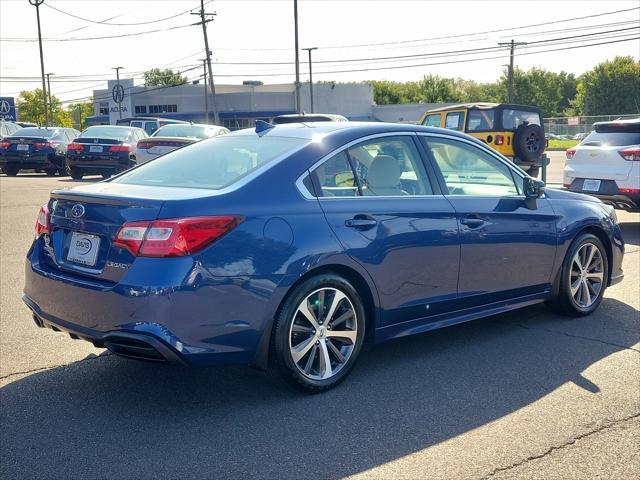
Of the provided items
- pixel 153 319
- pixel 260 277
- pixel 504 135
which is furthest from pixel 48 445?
pixel 504 135

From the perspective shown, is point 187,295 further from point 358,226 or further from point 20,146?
point 20,146

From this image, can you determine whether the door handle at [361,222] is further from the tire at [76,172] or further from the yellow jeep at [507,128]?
the tire at [76,172]

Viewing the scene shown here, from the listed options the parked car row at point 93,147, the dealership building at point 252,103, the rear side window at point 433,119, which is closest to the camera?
the parked car row at point 93,147

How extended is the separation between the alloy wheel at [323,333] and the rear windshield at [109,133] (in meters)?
17.1

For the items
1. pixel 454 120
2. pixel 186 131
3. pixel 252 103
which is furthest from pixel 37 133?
pixel 252 103

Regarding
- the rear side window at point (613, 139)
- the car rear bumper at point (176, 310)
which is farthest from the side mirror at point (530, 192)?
the rear side window at point (613, 139)

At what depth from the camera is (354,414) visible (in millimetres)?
4199

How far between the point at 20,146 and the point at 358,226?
66.1ft

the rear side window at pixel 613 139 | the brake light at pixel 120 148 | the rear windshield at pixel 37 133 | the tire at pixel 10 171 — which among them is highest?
the rear side window at pixel 613 139

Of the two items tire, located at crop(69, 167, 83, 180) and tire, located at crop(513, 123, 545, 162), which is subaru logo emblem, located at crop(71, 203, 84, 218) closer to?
tire, located at crop(513, 123, 545, 162)

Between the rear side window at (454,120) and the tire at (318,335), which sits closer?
the tire at (318,335)

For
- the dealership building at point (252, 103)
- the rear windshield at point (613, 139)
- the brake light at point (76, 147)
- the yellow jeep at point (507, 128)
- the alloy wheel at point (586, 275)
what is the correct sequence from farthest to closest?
the dealership building at point (252, 103), the brake light at point (76, 147), the yellow jeep at point (507, 128), the rear windshield at point (613, 139), the alloy wheel at point (586, 275)

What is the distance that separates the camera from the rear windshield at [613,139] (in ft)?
36.4

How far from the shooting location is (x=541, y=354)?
17.5 feet
